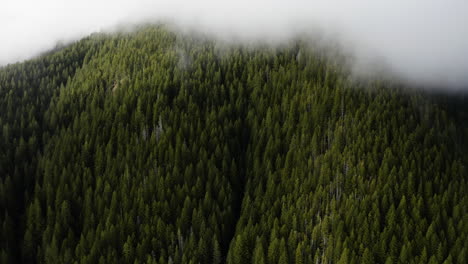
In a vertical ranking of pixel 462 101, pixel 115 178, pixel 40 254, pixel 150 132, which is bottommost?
pixel 40 254

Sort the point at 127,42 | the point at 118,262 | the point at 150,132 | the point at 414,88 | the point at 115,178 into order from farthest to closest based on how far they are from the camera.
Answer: the point at 127,42 < the point at 414,88 < the point at 150,132 < the point at 115,178 < the point at 118,262

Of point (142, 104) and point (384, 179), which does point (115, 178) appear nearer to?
point (142, 104)

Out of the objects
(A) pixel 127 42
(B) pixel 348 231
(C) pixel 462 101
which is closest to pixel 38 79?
(A) pixel 127 42

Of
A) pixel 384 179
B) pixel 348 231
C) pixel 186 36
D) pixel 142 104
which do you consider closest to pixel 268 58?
pixel 186 36

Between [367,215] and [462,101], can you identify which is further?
[462,101]

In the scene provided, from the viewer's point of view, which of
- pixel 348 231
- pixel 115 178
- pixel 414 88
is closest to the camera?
pixel 348 231

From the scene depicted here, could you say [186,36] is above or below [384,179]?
above
